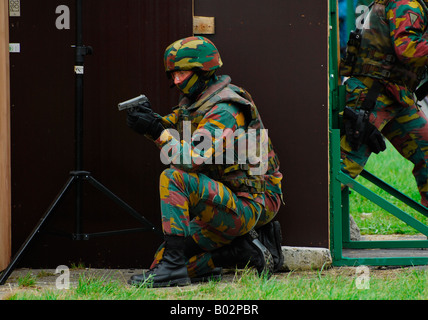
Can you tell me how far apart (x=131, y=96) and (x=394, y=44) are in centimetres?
171

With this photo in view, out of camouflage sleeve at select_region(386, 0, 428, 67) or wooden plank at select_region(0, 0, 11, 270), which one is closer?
wooden plank at select_region(0, 0, 11, 270)

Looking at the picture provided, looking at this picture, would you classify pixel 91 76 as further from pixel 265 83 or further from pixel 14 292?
pixel 14 292

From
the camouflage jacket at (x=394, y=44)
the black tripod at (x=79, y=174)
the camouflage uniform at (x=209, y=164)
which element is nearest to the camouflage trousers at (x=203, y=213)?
the camouflage uniform at (x=209, y=164)

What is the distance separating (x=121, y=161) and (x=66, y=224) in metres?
0.50

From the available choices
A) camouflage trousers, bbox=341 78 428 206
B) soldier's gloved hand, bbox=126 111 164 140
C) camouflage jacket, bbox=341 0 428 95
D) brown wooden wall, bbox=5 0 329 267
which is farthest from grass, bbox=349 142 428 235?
soldier's gloved hand, bbox=126 111 164 140

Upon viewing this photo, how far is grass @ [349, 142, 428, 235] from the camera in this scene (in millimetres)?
6616

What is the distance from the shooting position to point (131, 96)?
15.4 feet

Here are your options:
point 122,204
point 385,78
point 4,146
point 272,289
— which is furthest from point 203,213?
point 385,78

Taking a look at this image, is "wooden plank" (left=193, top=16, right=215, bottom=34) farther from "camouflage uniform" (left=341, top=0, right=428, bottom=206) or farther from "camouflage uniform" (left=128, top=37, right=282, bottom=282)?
"camouflage uniform" (left=341, top=0, right=428, bottom=206)

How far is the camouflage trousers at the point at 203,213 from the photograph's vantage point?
4.07m

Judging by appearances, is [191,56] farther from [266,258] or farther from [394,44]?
[394,44]

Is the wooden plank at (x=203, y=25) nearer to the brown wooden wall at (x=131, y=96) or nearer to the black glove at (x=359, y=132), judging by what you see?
the brown wooden wall at (x=131, y=96)

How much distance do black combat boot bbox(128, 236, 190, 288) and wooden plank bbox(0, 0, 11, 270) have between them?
96 cm
